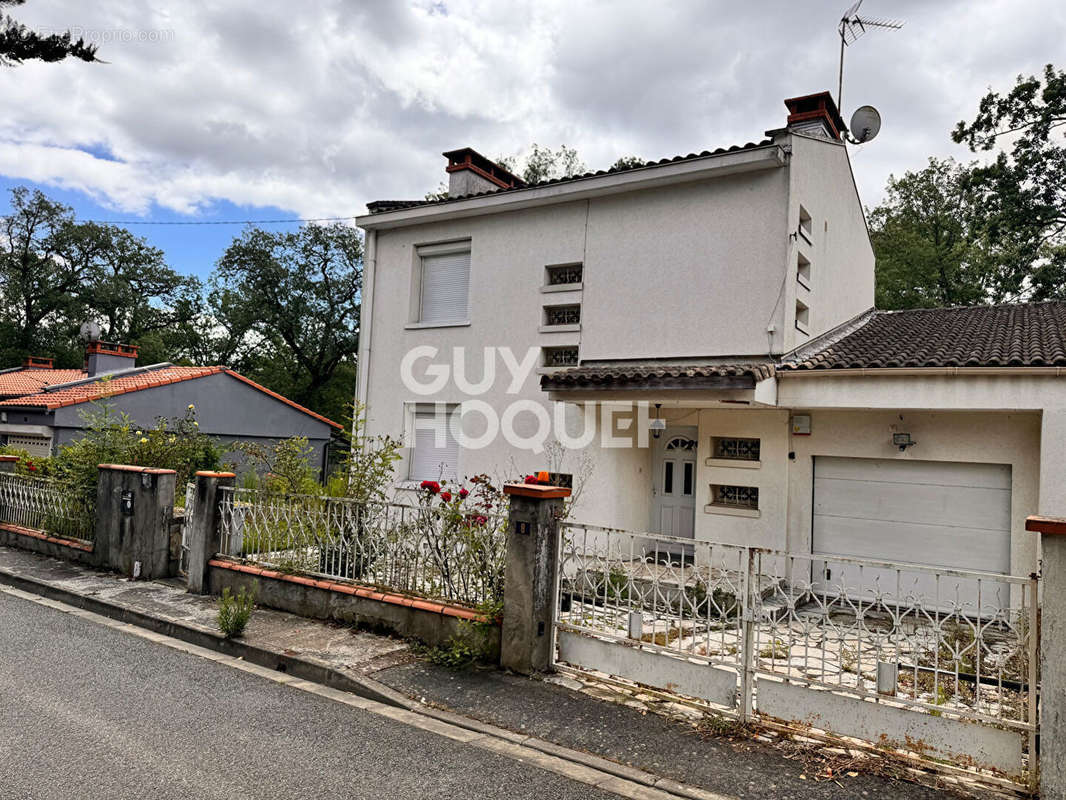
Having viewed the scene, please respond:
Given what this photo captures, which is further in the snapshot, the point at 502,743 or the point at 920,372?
the point at 920,372

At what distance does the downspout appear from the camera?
1393cm

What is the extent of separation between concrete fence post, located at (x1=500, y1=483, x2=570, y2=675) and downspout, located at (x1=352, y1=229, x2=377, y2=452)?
879 cm

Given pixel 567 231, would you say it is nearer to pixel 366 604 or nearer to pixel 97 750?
pixel 366 604

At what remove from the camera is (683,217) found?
1094cm

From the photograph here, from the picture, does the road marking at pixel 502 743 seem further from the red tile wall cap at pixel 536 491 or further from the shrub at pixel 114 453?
the shrub at pixel 114 453

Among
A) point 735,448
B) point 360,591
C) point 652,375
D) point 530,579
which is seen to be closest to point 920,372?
point 735,448

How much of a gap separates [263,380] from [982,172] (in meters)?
29.9

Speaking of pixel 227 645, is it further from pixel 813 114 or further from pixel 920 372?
pixel 813 114

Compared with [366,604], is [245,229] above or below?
above

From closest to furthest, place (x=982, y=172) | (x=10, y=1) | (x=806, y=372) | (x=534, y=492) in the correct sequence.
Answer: (x=10, y=1) → (x=534, y=492) → (x=806, y=372) → (x=982, y=172)

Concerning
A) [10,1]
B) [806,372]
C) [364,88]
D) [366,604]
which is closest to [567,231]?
[806,372]

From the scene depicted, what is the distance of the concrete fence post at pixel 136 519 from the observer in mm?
8766

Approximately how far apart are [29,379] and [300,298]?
11.2 m

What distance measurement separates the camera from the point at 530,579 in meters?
5.57
